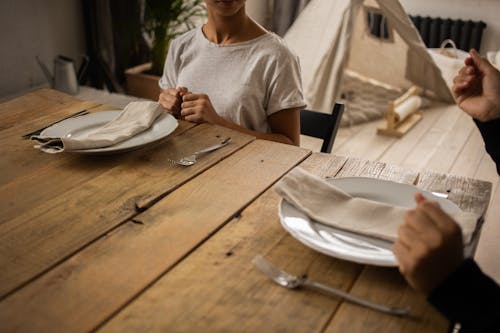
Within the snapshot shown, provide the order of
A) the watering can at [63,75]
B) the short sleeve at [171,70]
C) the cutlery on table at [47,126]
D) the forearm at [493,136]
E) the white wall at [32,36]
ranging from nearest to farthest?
the forearm at [493,136], the cutlery on table at [47,126], the short sleeve at [171,70], the white wall at [32,36], the watering can at [63,75]

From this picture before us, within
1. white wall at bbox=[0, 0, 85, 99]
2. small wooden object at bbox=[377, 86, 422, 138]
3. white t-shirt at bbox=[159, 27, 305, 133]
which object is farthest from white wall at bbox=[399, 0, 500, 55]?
white t-shirt at bbox=[159, 27, 305, 133]

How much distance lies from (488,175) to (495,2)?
198cm

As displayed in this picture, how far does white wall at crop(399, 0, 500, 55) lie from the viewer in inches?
172

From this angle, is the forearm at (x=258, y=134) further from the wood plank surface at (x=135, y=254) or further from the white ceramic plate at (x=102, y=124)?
the wood plank surface at (x=135, y=254)

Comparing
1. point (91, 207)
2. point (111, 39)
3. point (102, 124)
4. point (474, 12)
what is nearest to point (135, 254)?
point (91, 207)

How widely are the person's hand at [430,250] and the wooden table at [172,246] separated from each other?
5 cm

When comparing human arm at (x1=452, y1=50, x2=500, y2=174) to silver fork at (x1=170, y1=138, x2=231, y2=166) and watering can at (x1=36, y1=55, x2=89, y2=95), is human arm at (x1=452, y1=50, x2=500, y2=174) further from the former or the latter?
watering can at (x1=36, y1=55, x2=89, y2=95)

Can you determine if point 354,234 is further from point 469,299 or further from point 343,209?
point 469,299

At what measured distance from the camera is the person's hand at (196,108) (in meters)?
1.41

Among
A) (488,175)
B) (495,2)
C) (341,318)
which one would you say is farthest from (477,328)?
(495,2)

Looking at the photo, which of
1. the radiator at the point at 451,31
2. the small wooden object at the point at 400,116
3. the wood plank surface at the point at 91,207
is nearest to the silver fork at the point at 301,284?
the wood plank surface at the point at 91,207

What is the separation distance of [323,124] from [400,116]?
2.05 m

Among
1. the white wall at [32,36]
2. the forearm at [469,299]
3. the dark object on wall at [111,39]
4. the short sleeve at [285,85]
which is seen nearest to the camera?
the forearm at [469,299]

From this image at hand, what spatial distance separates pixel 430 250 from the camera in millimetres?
744
